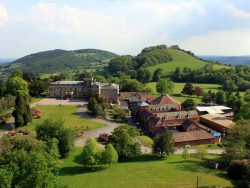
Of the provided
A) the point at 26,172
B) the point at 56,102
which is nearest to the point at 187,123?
the point at 56,102

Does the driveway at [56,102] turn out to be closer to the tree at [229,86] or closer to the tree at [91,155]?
the tree at [91,155]

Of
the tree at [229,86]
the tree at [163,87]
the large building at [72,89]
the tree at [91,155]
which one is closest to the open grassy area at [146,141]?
the tree at [91,155]

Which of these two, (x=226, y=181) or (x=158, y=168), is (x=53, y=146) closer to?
(x=158, y=168)

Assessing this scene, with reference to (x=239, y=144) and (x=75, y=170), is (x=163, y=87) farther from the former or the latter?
(x=75, y=170)

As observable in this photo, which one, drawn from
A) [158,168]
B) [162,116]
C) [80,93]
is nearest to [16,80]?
[80,93]

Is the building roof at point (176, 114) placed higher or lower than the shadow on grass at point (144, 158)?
higher

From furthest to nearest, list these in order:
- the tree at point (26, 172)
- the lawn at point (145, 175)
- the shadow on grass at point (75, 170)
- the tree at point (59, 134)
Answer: the tree at point (59, 134), the shadow on grass at point (75, 170), the lawn at point (145, 175), the tree at point (26, 172)

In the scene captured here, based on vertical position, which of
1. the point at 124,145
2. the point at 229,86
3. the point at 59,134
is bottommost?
the point at 124,145

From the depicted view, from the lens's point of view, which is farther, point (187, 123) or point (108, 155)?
A: point (187, 123)

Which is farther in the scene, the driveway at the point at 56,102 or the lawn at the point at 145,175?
the driveway at the point at 56,102
